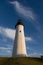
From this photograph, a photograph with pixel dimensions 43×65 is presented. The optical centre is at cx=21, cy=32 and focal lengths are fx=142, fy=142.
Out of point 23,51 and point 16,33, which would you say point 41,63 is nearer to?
point 23,51

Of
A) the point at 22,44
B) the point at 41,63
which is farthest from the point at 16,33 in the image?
the point at 41,63

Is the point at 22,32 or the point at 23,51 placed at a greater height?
the point at 22,32

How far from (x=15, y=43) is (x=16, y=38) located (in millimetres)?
1973

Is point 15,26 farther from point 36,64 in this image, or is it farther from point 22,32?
point 36,64

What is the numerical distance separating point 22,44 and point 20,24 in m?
8.37

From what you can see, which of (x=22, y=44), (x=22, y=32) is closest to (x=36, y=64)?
(x=22, y=44)

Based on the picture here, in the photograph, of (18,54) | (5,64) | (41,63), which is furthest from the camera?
(18,54)

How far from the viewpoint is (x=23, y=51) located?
52094 millimetres

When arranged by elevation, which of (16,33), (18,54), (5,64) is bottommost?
(5,64)

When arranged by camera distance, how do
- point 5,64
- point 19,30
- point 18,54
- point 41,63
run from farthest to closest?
point 19,30 → point 18,54 → point 41,63 → point 5,64

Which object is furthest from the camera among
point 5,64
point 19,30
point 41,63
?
point 19,30

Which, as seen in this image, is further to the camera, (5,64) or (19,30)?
(19,30)

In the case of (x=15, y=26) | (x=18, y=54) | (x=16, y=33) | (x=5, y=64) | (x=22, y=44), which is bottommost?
(x=5, y=64)

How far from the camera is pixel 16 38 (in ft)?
175
